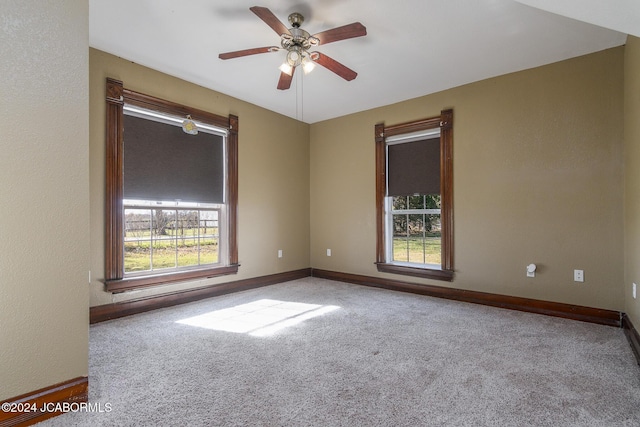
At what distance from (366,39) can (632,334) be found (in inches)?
131

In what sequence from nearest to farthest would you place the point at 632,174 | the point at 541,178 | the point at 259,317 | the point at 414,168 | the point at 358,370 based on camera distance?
the point at 358,370 < the point at 632,174 < the point at 259,317 < the point at 541,178 < the point at 414,168

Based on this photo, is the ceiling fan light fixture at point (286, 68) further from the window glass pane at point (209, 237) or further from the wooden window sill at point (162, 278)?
the wooden window sill at point (162, 278)

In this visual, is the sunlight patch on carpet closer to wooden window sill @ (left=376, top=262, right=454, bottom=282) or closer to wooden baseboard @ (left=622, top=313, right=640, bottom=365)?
wooden window sill @ (left=376, top=262, right=454, bottom=282)

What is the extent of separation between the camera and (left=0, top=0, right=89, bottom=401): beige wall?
1482 millimetres

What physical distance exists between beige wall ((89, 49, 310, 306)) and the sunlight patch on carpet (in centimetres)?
79

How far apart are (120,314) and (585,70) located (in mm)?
5307

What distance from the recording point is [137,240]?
3486 millimetres

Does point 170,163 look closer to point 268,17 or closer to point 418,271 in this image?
point 268,17

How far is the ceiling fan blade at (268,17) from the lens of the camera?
6.98ft

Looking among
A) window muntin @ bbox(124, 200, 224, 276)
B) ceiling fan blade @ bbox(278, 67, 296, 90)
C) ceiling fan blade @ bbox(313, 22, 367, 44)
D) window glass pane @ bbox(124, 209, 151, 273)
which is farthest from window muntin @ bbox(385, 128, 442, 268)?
window glass pane @ bbox(124, 209, 151, 273)

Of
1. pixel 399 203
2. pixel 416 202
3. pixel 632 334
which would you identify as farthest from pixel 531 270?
pixel 399 203

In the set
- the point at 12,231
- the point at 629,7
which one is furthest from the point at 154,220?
the point at 629,7

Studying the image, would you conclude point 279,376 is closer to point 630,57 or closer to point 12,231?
point 12,231

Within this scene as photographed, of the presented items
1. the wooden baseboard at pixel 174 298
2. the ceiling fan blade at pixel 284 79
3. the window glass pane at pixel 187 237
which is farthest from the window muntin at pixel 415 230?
the window glass pane at pixel 187 237
